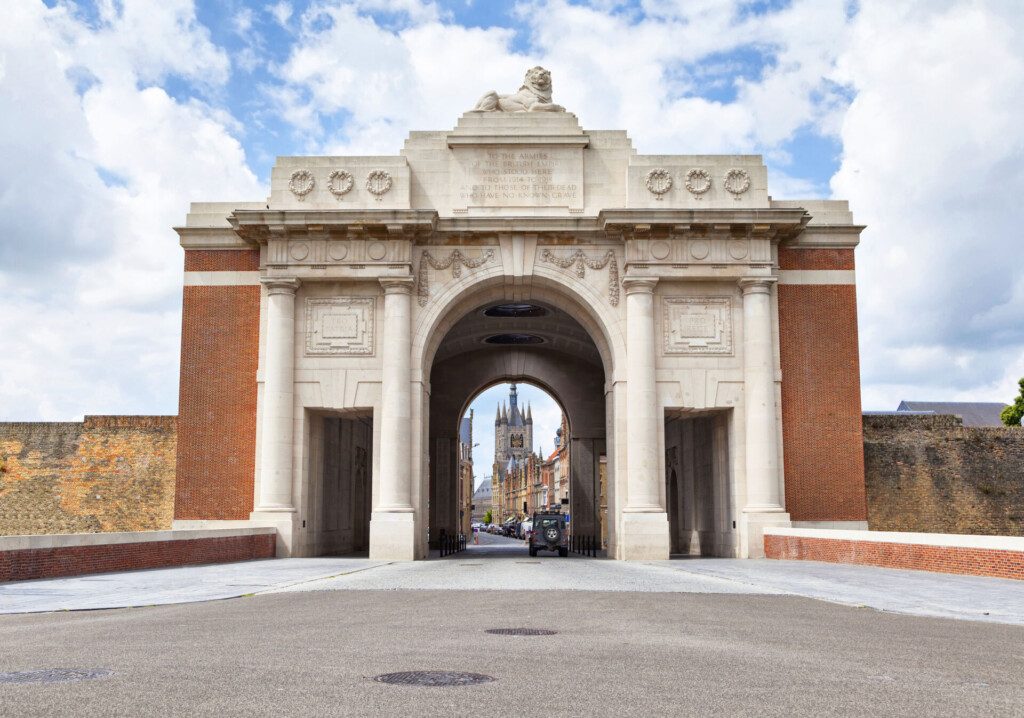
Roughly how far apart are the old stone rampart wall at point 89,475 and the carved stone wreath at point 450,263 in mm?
10891

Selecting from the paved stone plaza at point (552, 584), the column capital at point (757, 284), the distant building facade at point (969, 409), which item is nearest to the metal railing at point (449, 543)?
the column capital at point (757, 284)

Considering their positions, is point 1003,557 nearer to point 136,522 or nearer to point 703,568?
point 703,568

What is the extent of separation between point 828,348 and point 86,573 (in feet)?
76.4

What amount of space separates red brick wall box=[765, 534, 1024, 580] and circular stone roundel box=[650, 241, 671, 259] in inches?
372

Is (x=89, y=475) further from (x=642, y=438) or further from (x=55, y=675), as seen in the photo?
(x=55, y=675)

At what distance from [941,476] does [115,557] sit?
28.5 meters

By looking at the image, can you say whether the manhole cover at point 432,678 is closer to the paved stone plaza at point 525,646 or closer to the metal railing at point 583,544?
the paved stone plaza at point 525,646

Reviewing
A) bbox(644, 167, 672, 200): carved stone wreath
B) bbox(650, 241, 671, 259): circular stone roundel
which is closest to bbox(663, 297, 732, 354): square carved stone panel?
bbox(650, 241, 671, 259): circular stone roundel

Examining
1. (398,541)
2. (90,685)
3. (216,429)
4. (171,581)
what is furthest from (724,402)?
(90,685)

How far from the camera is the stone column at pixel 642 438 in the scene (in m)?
31.3

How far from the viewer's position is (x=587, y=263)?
33.5 meters

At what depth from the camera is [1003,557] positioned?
1911 centimetres

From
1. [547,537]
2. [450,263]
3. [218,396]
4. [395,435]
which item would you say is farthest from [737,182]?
[218,396]

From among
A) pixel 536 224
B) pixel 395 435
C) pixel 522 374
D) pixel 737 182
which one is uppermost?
pixel 737 182
